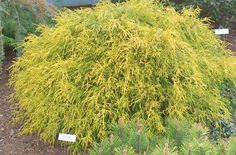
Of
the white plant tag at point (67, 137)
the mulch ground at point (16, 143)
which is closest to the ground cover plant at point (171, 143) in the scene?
the white plant tag at point (67, 137)

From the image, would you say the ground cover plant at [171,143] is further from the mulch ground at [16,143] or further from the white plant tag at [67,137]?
the mulch ground at [16,143]

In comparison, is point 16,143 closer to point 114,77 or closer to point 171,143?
point 114,77

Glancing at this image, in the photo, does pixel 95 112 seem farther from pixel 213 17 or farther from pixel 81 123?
pixel 213 17

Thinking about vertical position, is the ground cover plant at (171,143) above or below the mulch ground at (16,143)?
above

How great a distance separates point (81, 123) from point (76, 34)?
79 cm

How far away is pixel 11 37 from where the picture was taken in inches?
199

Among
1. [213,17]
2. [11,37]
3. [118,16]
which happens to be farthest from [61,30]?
[213,17]

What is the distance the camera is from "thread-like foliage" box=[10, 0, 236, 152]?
3.26m

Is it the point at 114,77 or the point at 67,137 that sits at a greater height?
the point at 114,77

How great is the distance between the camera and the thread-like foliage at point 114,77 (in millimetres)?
3258

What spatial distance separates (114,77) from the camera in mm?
3340

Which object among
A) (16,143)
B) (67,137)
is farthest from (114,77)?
(16,143)

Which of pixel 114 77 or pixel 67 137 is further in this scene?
pixel 114 77

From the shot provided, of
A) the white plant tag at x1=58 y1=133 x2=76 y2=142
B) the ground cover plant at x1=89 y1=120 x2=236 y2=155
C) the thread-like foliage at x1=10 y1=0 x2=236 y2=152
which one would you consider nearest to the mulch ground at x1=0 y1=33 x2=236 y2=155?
the thread-like foliage at x1=10 y1=0 x2=236 y2=152
